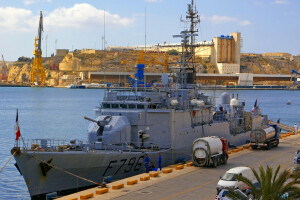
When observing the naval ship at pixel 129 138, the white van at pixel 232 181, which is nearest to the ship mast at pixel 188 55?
the naval ship at pixel 129 138

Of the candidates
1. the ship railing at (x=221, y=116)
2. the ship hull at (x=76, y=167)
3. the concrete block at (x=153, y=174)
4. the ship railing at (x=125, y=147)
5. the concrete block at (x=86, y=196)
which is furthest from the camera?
the ship railing at (x=221, y=116)

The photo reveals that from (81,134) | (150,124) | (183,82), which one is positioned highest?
(183,82)

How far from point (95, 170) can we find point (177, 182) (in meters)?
4.64

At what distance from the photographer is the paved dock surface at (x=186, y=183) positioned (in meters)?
20.8

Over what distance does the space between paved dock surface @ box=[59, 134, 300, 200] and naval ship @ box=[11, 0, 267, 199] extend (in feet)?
6.36

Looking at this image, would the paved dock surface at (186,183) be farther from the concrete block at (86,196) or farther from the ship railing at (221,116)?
the ship railing at (221,116)

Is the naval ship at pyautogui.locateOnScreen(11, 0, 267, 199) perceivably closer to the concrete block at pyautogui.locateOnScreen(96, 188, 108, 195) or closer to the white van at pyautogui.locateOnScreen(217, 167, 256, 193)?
the concrete block at pyautogui.locateOnScreen(96, 188, 108, 195)

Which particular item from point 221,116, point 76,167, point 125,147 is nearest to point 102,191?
point 76,167

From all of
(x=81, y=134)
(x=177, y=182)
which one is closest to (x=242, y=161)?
(x=177, y=182)

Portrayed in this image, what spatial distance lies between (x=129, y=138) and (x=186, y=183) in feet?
19.8

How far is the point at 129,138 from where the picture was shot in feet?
92.1

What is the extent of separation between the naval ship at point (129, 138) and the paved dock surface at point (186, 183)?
194cm

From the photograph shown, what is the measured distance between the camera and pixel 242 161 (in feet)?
96.7

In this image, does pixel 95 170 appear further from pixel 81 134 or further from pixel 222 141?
pixel 81 134
